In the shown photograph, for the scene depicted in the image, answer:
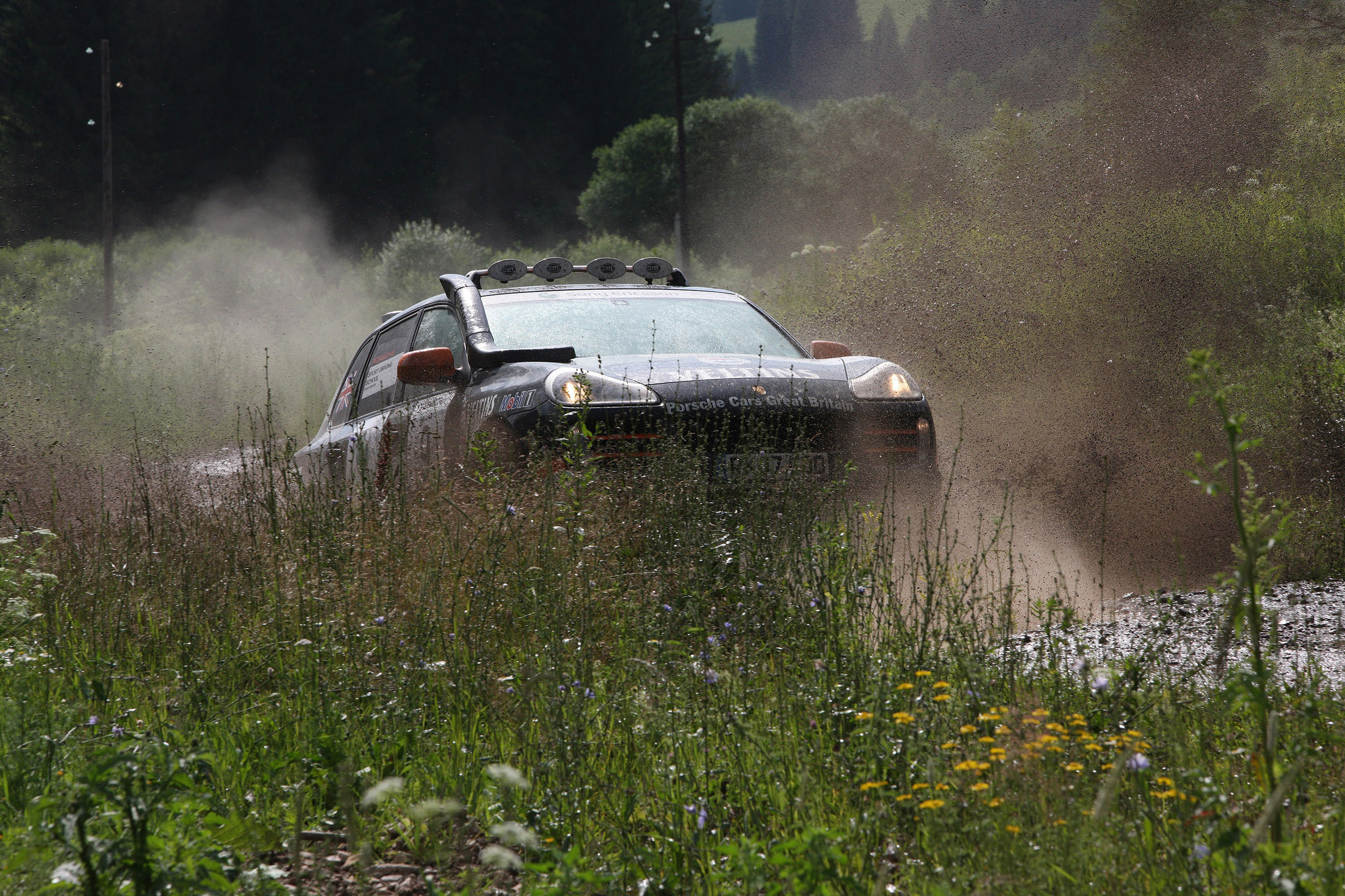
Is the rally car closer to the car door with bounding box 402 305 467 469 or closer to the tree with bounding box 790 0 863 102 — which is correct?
the car door with bounding box 402 305 467 469

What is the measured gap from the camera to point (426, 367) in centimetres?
533

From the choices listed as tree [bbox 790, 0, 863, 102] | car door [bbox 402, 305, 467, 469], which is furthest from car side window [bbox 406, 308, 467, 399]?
tree [bbox 790, 0, 863, 102]

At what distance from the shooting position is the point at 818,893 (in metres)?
2.00

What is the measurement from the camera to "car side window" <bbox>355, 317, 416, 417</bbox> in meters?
6.50

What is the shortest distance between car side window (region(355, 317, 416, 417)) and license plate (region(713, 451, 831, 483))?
8.06ft

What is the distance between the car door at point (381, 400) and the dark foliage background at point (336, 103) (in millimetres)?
42336

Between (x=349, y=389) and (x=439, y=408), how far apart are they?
2.22 m

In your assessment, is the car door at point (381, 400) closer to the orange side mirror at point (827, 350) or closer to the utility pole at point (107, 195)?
the orange side mirror at point (827, 350)

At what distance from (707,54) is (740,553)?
61.7 metres

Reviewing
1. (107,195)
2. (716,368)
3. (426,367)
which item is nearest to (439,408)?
(426,367)

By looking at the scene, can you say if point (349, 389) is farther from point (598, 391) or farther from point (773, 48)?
point (773, 48)

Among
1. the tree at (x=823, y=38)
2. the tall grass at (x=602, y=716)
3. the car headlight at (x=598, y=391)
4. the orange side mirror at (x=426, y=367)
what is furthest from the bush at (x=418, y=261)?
the tree at (x=823, y=38)

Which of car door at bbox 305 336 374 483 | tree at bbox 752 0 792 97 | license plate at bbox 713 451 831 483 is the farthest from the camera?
tree at bbox 752 0 792 97

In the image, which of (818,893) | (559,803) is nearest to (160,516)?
(559,803)
